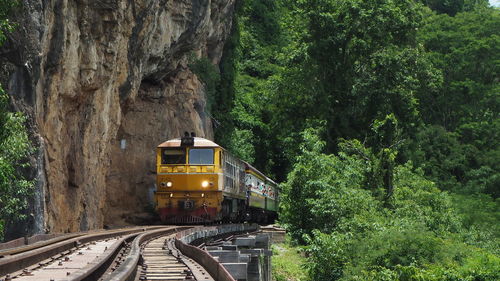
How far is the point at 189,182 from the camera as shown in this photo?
2380 centimetres

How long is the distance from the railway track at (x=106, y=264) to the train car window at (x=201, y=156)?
9871mm

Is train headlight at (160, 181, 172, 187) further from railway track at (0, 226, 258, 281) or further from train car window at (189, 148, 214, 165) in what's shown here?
railway track at (0, 226, 258, 281)

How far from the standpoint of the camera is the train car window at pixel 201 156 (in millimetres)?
Answer: 23750

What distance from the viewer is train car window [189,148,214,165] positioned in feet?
77.9

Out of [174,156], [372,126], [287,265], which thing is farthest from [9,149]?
[372,126]

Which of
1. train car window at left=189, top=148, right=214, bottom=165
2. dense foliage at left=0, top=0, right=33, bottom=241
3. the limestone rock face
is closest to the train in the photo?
train car window at left=189, top=148, right=214, bottom=165

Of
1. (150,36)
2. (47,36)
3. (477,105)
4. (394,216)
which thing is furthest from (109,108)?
(477,105)

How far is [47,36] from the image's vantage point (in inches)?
740

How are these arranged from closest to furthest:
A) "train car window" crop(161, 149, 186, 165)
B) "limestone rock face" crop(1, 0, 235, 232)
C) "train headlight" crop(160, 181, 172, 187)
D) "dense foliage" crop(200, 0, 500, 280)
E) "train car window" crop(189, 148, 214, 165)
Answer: "limestone rock face" crop(1, 0, 235, 232), "dense foliage" crop(200, 0, 500, 280), "train car window" crop(189, 148, 214, 165), "train headlight" crop(160, 181, 172, 187), "train car window" crop(161, 149, 186, 165)

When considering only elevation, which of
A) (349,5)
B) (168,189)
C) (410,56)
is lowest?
(168,189)

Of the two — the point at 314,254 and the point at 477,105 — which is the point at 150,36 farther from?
the point at 477,105

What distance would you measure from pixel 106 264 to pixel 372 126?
29.0 meters

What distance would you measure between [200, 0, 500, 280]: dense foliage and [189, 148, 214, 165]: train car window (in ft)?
14.0

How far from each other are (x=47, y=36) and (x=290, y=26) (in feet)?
87.1
